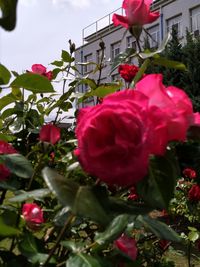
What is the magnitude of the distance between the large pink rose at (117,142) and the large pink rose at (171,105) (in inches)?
1.3

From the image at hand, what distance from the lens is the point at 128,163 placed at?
43 cm

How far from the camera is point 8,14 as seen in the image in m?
0.54

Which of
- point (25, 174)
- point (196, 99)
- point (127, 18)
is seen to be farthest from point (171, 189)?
point (196, 99)

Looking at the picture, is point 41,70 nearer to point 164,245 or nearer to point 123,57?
point 123,57

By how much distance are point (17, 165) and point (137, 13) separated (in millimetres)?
317

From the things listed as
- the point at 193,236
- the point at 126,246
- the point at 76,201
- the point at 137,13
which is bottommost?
the point at 193,236

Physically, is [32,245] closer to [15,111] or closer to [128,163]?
[128,163]

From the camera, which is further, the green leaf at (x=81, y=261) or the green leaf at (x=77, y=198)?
the green leaf at (x=81, y=261)

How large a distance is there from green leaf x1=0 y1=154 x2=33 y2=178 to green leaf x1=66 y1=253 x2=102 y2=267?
0.41 feet

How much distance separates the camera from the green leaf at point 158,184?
0.48m

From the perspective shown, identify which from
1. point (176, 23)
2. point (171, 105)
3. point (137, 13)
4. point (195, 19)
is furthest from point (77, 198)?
point (176, 23)

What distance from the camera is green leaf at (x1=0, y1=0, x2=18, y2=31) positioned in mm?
519

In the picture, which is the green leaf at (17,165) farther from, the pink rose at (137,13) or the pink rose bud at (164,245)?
the pink rose bud at (164,245)

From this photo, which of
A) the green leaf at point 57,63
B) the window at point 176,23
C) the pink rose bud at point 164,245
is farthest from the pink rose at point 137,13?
the window at point 176,23
